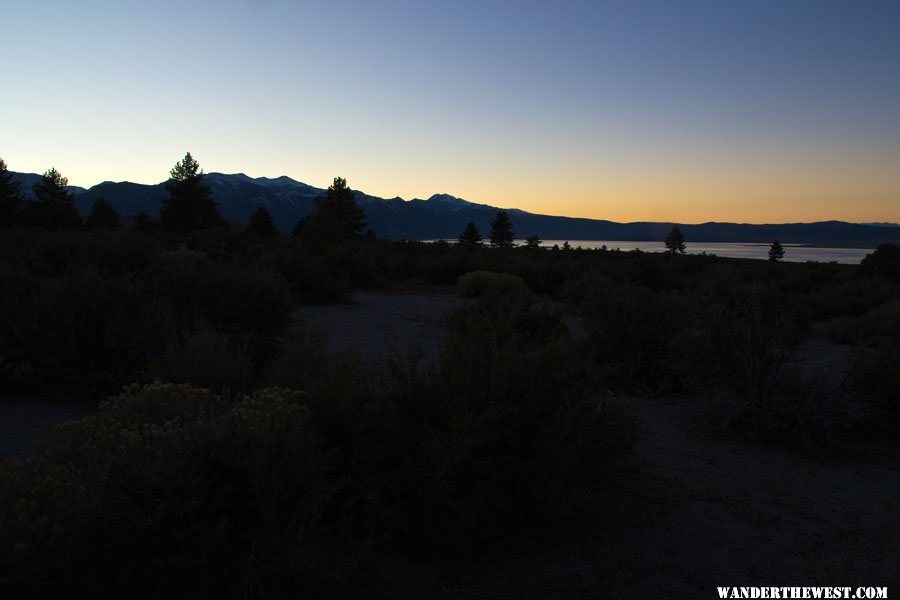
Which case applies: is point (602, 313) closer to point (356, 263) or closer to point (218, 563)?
point (218, 563)

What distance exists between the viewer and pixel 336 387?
3.60 meters

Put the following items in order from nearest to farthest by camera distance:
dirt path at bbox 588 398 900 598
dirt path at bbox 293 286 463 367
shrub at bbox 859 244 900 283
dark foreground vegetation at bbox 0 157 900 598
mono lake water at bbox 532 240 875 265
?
1. dark foreground vegetation at bbox 0 157 900 598
2. dirt path at bbox 588 398 900 598
3. dirt path at bbox 293 286 463 367
4. shrub at bbox 859 244 900 283
5. mono lake water at bbox 532 240 875 265

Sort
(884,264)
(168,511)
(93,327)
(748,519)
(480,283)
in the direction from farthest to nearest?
(884,264)
(480,283)
(93,327)
(748,519)
(168,511)

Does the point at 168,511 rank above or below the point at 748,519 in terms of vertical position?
above

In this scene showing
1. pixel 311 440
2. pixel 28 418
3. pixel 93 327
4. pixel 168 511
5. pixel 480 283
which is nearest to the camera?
pixel 168 511

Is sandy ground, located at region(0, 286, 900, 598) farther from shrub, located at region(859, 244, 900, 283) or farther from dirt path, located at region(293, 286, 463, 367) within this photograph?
shrub, located at region(859, 244, 900, 283)

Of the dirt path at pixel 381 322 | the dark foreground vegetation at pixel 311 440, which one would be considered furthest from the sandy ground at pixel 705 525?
the dirt path at pixel 381 322

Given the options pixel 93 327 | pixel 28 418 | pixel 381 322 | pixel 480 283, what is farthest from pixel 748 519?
pixel 480 283

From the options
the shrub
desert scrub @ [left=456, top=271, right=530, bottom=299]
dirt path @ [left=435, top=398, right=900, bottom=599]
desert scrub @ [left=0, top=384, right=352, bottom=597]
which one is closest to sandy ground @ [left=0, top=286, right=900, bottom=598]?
dirt path @ [left=435, top=398, right=900, bottom=599]

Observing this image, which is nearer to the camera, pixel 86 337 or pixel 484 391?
pixel 484 391

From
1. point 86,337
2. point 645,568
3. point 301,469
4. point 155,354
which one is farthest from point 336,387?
point 86,337

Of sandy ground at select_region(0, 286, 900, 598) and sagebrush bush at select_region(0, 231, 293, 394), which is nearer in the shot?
sandy ground at select_region(0, 286, 900, 598)

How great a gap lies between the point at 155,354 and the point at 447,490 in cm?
431

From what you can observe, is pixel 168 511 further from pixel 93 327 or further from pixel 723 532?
pixel 93 327
